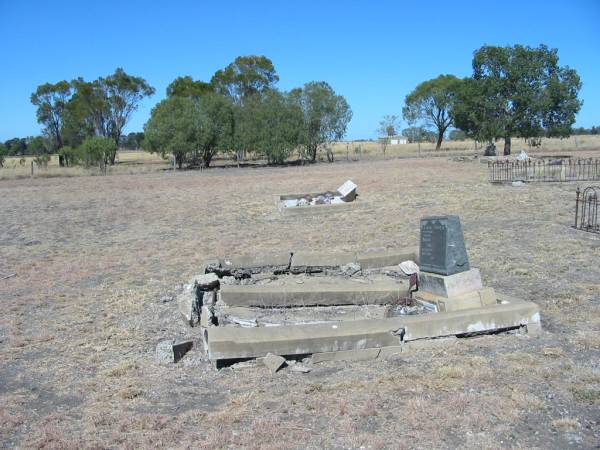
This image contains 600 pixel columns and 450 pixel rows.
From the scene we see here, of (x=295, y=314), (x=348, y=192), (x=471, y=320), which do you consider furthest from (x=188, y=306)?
(x=348, y=192)

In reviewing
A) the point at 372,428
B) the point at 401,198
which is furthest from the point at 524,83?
the point at 372,428

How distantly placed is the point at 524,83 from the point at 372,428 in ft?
116

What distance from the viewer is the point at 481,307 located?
6.03 meters

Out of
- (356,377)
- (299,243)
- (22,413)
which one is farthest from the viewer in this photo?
(299,243)

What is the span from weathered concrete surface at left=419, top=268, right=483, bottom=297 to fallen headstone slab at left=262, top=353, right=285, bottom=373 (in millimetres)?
2298

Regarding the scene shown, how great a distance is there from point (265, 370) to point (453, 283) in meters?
2.63

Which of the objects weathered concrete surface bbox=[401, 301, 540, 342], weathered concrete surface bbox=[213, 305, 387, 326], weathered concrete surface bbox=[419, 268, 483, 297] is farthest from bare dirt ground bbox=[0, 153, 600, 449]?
weathered concrete surface bbox=[419, 268, 483, 297]

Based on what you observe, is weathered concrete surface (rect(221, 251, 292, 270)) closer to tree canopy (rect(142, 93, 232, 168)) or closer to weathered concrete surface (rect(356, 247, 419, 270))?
weathered concrete surface (rect(356, 247, 419, 270))

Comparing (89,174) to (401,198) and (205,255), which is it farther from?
(205,255)

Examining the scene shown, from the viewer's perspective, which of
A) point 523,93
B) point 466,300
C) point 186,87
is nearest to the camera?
point 466,300

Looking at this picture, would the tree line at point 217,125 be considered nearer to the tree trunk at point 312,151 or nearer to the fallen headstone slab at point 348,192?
the tree trunk at point 312,151

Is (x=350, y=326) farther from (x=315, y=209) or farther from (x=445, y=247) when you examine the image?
(x=315, y=209)

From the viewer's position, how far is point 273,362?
518 centimetres

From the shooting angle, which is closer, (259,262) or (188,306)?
(188,306)
